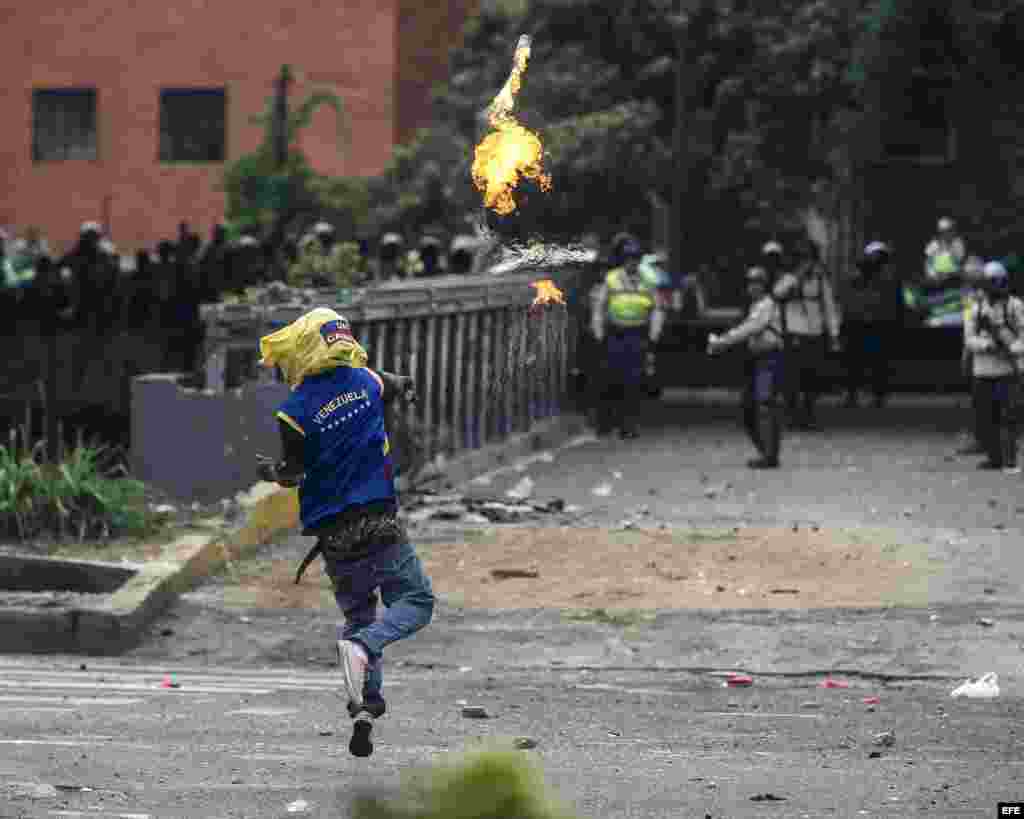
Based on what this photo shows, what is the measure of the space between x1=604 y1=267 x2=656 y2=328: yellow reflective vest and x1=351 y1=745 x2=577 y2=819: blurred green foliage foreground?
20.8 meters

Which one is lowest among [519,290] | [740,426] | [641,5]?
[740,426]

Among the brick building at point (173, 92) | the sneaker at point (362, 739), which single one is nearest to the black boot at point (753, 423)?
the sneaker at point (362, 739)

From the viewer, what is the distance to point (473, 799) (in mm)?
3467

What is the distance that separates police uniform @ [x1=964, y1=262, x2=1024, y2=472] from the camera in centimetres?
2105

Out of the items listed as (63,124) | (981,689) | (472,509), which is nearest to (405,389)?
(981,689)

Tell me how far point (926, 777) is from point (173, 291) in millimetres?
13095

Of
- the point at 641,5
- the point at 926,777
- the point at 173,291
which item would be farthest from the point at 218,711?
the point at 641,5

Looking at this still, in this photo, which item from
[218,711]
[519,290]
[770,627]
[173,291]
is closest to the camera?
[218,711]

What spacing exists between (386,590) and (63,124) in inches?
1493

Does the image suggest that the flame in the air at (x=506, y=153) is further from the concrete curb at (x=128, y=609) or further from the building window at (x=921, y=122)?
the building window at (x=921, y=122)

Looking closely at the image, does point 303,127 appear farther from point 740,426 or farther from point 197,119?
point 740,426

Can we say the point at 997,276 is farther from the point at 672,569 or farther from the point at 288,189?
the point at 288,189

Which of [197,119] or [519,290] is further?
[197,119]

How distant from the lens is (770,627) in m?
12.8
